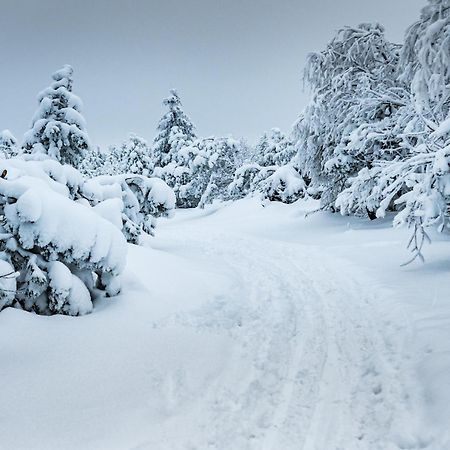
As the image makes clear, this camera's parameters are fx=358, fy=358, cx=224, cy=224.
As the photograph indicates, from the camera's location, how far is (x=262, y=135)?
4225 cm

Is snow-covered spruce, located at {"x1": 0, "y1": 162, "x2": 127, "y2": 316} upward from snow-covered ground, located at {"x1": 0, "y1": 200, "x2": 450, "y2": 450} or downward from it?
upward

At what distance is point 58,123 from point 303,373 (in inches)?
662

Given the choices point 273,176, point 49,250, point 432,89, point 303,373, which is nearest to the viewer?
point 303,373

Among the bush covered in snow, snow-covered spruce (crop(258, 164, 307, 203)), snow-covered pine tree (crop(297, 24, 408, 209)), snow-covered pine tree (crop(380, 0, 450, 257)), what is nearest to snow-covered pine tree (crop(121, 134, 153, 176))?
snow-covered spruce (crop(258, 164, 307, 203))

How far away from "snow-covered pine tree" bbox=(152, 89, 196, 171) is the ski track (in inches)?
1209

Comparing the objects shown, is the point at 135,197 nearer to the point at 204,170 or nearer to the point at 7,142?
the point at 204,170

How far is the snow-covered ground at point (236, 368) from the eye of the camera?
3.51 m

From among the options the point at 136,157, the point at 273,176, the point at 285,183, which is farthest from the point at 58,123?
the point at 136,157

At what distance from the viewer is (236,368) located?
481cm

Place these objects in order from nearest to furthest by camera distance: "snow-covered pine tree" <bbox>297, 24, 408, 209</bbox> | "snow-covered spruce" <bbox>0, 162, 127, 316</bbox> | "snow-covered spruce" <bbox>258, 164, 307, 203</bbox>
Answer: "snow-covered spruce" <bbox>0, 162, 127, 316</bbox>, "snow-covered pine tree" <bbox>297, 24, 408, 209</bbox>, "snow-covered spruce" <bbox>258, 164, 307, 203</bbox>

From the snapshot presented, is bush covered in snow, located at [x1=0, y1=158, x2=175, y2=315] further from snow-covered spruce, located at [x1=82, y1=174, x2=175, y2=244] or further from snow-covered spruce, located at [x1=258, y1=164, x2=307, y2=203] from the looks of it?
snow-covered spruce, located at [x1=258, y1=164, x2=307, y2=203]

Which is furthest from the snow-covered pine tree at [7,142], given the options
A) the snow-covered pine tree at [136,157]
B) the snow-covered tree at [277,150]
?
the snow-covered tree at [277,150]

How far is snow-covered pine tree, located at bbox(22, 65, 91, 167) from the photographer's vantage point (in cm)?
1708

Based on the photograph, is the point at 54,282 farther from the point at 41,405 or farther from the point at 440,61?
the point at 440,61
